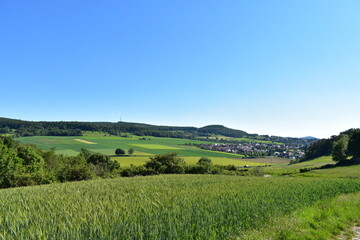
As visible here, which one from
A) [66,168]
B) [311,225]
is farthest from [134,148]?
[311,225]

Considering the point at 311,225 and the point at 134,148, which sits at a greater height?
the point at 311,225

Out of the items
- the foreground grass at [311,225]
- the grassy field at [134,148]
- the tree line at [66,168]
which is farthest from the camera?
the grassy field at [134,148]

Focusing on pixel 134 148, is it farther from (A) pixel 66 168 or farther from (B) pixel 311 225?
(B) pixel 311 225

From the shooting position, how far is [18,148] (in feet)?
208

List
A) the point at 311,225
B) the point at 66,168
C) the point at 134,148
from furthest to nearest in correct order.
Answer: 1. the point at 134,148
2. the point at 66,168
3. the point at 311,225

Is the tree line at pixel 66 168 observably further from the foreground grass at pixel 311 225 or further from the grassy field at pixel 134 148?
the foreground grass at pixel 311 225

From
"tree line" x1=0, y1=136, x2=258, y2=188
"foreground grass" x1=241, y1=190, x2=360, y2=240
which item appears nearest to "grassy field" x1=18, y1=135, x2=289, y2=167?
"tree line" x1=0, y1=136, x2=258, y2=188

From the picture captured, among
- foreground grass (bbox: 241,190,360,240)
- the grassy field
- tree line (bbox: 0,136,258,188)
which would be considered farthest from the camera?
the grassy field

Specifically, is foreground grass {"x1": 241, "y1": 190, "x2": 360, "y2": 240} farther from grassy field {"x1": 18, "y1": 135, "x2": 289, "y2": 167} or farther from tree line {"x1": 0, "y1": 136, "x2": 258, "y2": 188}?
grassy field {"x1": 18, "y1": 135, "x2": 289, "y2": 167}

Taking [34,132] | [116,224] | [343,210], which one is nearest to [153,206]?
[116,224]

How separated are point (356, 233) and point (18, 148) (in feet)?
259

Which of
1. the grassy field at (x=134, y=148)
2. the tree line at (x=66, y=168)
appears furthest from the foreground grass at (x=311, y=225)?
the grassy field at (x=134, y=148)

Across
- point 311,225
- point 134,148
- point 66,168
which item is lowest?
point 134,148

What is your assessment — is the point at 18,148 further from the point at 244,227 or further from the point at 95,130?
the point at 95,130
